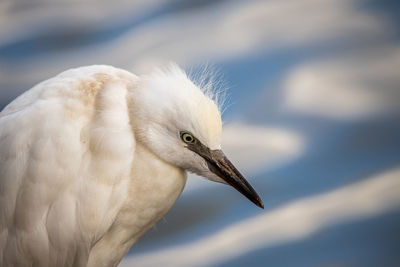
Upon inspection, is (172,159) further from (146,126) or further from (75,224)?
(75,224)

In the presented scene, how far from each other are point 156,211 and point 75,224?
0.73 feet

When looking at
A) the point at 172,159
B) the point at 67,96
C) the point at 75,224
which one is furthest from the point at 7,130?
the point at 172,159

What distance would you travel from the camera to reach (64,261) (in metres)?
1.30

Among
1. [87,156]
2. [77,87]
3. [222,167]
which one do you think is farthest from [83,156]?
[222,167]

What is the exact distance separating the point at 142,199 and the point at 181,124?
25 centimetres

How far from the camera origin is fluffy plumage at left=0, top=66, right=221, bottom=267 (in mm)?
1213

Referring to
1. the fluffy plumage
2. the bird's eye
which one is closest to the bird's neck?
the fluffy plumage

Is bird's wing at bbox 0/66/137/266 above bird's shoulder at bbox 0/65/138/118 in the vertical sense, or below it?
below

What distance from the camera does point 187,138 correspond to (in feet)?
3.96

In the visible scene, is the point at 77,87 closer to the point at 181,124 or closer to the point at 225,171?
the point at 181,124

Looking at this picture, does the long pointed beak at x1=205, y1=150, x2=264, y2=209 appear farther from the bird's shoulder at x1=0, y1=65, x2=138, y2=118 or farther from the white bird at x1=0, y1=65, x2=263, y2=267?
the bird's shoulder at x1=0, y1=65, x2=138, y2=118

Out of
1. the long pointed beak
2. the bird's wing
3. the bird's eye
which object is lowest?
the bird's wing

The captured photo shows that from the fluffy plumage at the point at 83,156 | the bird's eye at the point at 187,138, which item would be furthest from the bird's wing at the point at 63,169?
the bird's eye at the point at 187,138

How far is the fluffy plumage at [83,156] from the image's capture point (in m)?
1.21
